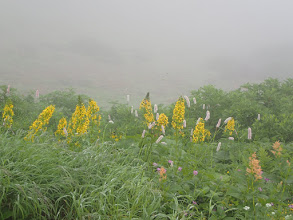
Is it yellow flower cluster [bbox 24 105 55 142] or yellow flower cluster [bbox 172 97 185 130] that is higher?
yellow flower cluster [bbox 172 97 185 130]

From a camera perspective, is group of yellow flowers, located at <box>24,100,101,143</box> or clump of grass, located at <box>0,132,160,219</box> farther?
group of yellow flowers, located at <box>24,100,101,143</box>

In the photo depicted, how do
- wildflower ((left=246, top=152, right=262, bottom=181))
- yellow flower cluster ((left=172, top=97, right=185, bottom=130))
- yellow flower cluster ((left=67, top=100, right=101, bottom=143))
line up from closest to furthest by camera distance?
wildflower ((left=246, top=152, right=262, bottom=181)) → yellow flower cluster ((left=172, top=97, right=185, bottom=130)) → yellow flower cluster ((left=67, top=100, right=101, bottom=143))

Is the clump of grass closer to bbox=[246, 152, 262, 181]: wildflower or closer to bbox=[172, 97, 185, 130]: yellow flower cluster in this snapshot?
bbox=[172, 97, 185, 130]: yellow flower cluster

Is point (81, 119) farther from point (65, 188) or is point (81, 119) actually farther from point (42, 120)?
point (65, 188)

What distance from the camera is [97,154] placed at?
417 centimetres

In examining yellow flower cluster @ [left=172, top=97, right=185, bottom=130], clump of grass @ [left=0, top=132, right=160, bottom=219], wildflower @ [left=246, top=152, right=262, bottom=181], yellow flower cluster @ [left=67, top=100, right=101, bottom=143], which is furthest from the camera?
yellow flower cluster @ [left=67, top=100, right=101, bottom=143]

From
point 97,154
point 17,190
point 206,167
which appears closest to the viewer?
point 17,190

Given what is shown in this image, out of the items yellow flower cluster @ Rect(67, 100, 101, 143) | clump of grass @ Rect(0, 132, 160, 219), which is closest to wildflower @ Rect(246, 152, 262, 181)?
clump of grass @ Rect(0, 132, 160, 219)

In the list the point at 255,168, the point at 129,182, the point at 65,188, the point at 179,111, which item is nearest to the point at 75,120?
the point at 65,188

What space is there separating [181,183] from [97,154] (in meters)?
1.28

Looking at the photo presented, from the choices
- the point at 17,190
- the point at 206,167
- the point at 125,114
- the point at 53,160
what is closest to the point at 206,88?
the point at 125,114

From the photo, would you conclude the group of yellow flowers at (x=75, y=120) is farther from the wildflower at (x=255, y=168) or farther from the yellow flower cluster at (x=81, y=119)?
the wildflower at (x=255, y=168)

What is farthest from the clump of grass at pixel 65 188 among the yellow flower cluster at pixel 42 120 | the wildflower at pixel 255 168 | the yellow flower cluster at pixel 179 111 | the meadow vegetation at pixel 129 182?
the wildflower at pixel 255 168

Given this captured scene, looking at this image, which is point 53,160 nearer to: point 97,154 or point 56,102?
point 97,154
